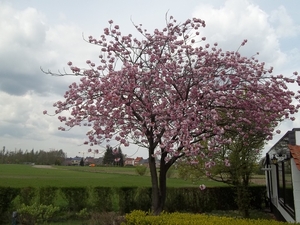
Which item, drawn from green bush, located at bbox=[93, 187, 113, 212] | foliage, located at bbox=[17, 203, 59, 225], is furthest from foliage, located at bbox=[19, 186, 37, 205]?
green bush, located at bbox=[93, 187, 113, 212]

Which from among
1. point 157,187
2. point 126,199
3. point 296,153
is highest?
point 296,153

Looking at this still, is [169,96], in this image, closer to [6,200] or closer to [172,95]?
[172,95]

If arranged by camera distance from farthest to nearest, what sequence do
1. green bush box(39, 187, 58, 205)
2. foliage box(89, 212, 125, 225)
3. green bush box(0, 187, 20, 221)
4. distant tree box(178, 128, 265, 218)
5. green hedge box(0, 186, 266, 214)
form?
green bush box(39, 187, 58, 205), green hedge box(0, 186, 266, 214), distant tree box(178, 128, 265, 218), green bush box(0, 187, 20, 221), foliage box(89, 212, 125, 225)

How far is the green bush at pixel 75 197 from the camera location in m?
14.7

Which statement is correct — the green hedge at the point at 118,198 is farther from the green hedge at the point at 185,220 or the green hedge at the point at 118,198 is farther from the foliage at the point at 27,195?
the green hedge at the point at 185,220

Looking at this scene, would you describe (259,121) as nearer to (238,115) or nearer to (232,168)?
(238,115)

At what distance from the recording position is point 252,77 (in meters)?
9.92

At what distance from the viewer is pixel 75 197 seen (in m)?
14.9

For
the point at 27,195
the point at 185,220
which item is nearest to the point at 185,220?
the point at 185,220

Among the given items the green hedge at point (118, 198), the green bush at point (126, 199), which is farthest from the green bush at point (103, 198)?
the green bush at point (126, 199)

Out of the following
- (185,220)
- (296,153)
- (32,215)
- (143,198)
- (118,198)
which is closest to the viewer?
(185,220)

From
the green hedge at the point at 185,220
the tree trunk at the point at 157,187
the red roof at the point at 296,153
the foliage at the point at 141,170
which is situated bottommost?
the green hedge at the point at 185,220

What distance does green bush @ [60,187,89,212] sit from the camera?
14745 mm

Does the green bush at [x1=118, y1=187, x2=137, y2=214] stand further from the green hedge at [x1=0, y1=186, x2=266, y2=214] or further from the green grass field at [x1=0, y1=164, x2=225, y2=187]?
the green grass field at [x1=0, y1=164, x2=225, y2=187]
